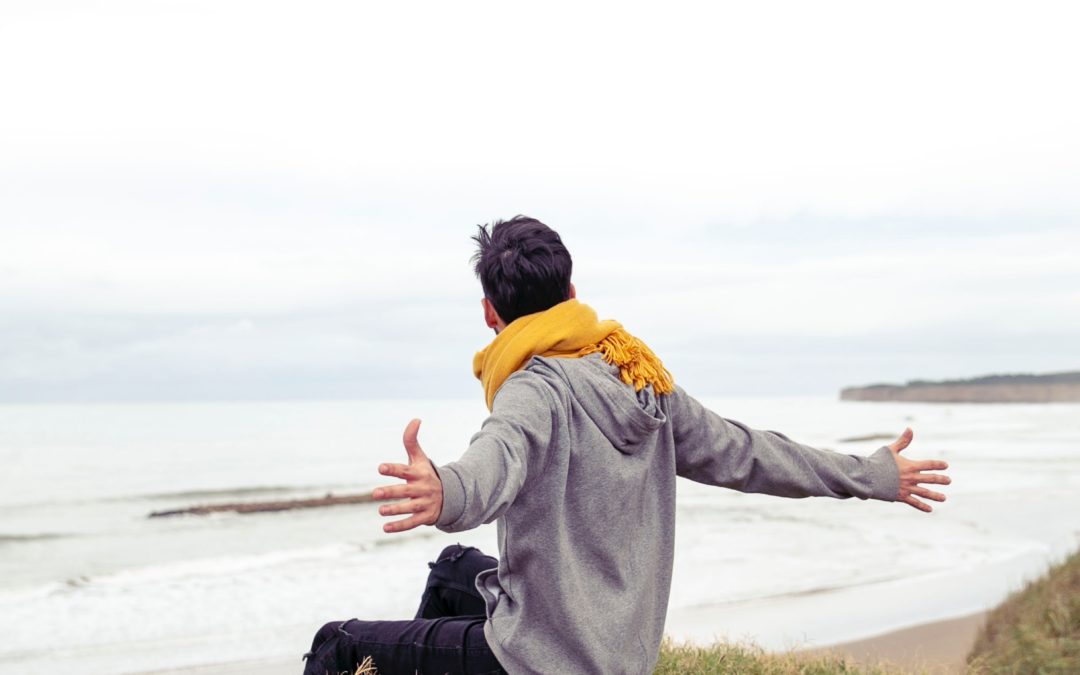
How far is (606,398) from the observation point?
255 cm

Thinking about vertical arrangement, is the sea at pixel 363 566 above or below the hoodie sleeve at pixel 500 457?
below

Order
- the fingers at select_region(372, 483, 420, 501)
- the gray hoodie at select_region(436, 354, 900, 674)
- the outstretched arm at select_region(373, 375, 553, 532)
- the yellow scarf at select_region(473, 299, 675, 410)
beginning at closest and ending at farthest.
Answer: the fingers at select_region(372, 483, 420, 501), the outstretched arm at select_region(373, 375, 553, 532), the gray hoodie at select_region(436, 354, 900, 674), the yellow scarf at select_region(473, 299, 675, 410)

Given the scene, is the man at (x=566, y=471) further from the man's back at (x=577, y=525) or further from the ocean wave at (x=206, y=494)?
the ocean wave at (x=206, y=494)

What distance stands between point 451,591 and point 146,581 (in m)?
11.6

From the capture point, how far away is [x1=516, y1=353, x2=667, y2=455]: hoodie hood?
8.35 ft

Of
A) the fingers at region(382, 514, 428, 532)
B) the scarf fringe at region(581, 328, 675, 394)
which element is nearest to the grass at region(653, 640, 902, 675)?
the scarf fringe at region(581, 328, 675, 394)

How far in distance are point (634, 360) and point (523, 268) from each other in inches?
15.4

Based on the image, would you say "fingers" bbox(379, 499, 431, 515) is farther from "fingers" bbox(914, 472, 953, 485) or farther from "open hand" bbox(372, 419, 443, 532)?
"fingers" bbox(914, 472, 953, 485)

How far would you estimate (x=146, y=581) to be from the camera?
44.3 feet

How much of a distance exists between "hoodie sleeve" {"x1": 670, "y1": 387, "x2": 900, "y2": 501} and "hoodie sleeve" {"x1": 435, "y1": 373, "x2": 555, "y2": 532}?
55 cm

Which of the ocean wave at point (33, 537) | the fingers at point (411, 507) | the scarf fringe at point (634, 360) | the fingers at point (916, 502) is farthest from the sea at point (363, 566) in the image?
the fingers at point (411, 507)

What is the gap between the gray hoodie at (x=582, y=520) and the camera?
97.7 inches

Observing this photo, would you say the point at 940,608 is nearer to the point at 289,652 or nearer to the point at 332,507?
the point at 289,652

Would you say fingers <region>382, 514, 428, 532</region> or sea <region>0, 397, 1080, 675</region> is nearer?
fingers <region>382, 514, 428, 532</region>
